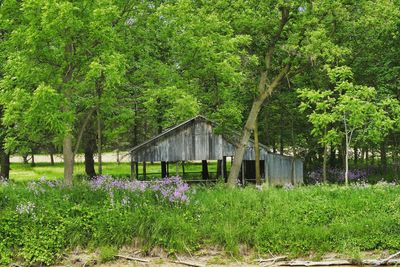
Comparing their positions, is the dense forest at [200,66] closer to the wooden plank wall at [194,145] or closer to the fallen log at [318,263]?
the wooden plank wall at [194,145]

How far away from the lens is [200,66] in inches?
1014

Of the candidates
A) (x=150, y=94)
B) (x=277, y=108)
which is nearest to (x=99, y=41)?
(x=150, y=94)

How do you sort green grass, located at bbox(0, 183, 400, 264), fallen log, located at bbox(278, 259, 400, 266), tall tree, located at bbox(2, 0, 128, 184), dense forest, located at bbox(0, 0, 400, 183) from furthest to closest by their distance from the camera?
dense forest, located at bbox(0, 0, 400, 183) < tall tree, located at bbox(2, 0, 128, 184) < green grass, located at bbox(0, 183, 400, 264) < fallen log, located at bbox(278, 259, 400, 266)

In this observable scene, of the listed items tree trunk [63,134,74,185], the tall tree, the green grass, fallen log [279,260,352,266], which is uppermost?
the tall tree

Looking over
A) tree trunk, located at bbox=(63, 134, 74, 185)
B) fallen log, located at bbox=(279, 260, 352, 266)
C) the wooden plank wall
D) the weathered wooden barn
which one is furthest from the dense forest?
fallen log, located at bbox=(279, 260, 352, 266)

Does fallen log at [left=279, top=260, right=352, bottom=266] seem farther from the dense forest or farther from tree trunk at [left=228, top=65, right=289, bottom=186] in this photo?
tree trunk at [left=228, top=65, right=289, bottom=186]

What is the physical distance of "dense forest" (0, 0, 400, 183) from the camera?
636 inches

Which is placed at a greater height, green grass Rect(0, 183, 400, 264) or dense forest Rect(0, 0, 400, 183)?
dense forest Rect(0, 0, 400, 183)

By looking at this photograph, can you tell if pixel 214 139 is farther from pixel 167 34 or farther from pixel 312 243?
pixel 312 243

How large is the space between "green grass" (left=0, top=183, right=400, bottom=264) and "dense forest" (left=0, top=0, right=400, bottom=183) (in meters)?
2.84

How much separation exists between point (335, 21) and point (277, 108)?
958 cm

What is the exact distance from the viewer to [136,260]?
12.9 m

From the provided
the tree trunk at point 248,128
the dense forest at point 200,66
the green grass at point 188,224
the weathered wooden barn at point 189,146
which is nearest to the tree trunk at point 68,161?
the dense forest at point 200,66

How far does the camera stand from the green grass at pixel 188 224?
13.0 meters
